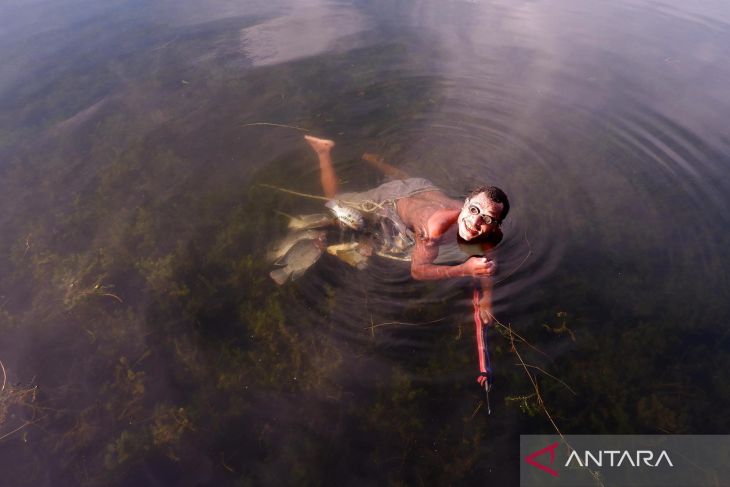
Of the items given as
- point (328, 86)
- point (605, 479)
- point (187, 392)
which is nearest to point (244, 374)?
point (187, 392)

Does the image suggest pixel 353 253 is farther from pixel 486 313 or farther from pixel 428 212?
pixel 486 313

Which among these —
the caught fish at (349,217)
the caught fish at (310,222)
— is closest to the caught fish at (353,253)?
the caught fish at (349,217)

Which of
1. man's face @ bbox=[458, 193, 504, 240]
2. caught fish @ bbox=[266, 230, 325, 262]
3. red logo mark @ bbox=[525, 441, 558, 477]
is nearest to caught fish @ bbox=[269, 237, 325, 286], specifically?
caught fish @ bbox=[266, 230, 325, 262]

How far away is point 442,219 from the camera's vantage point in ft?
13.6

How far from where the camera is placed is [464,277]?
4.55 m

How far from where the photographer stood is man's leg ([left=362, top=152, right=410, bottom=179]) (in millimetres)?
5719

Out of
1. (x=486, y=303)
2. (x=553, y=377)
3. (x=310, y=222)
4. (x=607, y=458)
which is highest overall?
(x=310, y=222)

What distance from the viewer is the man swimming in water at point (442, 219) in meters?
3.74

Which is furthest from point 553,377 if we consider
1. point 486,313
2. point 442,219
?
point 442,219

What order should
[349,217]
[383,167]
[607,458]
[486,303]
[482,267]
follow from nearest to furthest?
[607,458] → [482,267] → [486,303] → [349,217] → [383,167]

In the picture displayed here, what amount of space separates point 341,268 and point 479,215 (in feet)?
5.74

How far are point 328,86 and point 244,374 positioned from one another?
5936mm

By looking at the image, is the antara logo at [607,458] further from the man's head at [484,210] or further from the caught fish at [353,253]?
the caught fish at [353,253]

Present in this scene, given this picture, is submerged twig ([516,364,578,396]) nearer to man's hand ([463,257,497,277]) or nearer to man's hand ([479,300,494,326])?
man's hand ([479,300,494,326])
